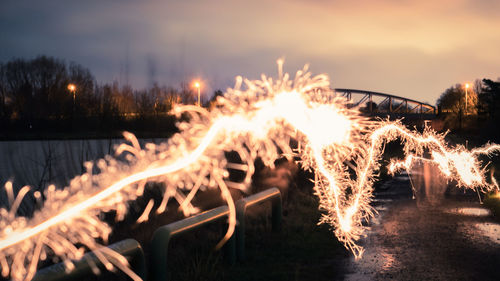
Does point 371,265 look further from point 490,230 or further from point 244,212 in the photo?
→ point 490,230

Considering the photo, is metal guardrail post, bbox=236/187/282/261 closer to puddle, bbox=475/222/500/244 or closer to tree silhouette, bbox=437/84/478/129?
puddle, bbox=475/222/500/244

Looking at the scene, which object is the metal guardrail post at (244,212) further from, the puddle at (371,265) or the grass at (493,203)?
the grass at (493,203)

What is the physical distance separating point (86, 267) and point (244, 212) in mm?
3341

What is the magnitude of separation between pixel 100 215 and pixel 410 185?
1115cm

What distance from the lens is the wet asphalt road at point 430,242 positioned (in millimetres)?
6258

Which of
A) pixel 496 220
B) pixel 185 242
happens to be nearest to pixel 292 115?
pixel 185 242

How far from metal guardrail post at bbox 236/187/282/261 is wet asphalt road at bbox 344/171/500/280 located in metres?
1.52

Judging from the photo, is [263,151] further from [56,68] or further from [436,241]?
[56,68]

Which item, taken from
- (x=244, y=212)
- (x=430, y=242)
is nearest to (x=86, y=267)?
(x=244, y=212)

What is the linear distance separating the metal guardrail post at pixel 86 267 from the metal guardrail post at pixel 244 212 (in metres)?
2.33

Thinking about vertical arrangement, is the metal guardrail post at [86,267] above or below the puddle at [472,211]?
above

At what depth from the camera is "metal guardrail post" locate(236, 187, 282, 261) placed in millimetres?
6977

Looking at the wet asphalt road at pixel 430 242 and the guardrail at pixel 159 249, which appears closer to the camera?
the guardrail at pixel 159 249

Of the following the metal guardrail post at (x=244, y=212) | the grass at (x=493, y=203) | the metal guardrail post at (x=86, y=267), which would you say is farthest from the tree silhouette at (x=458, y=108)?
the metal guardrail post at (x=86, y=267)
